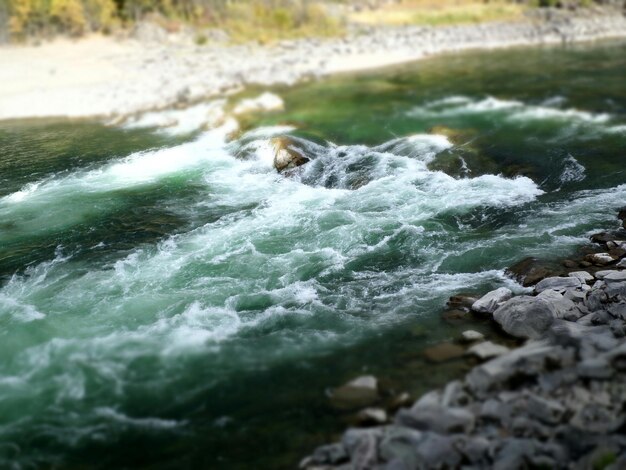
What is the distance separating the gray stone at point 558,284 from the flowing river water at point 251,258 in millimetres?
493

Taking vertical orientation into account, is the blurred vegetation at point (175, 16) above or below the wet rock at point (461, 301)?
above

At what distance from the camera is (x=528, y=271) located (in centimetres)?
952

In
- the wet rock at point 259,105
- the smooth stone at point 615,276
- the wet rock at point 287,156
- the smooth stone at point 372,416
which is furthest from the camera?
the wet rock at point 259,105

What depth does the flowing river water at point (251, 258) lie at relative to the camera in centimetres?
693

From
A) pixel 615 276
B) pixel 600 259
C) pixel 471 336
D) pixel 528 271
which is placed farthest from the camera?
pixel 600 259

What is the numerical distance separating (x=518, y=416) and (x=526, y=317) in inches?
93.3

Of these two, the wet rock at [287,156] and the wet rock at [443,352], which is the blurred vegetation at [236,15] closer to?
the wet rock at [287,156]

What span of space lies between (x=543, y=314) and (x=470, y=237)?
11.5 feet

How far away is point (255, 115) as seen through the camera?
71.9 ft

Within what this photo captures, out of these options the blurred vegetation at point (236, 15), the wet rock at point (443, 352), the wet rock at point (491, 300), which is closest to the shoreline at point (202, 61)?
the blurred vegetation at point (236, 15)

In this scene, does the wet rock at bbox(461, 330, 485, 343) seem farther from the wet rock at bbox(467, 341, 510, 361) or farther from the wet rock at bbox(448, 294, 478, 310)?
the wet rock at bbox(448, 294, 478, 310)

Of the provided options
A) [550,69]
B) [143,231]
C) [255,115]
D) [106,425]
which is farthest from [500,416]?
[550,69]

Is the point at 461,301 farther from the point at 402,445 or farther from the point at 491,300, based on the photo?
the point at 402,445

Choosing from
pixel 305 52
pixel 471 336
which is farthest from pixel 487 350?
pixel 305 52
